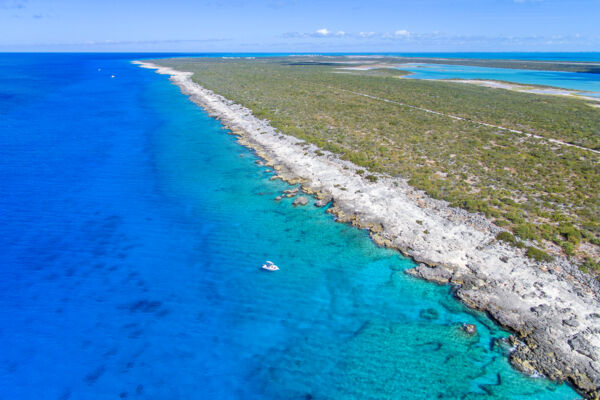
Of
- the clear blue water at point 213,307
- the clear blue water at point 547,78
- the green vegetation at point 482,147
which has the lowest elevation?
the clear blue water at point 213,307

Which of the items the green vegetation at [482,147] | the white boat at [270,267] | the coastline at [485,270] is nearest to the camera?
the coastline at [485,270]

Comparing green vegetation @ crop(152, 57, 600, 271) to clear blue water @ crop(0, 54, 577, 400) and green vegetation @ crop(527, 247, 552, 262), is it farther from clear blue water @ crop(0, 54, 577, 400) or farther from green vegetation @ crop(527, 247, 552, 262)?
clear blue water @ crop(0, 54, 577, 400)

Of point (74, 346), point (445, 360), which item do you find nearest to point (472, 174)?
point (445, 360)

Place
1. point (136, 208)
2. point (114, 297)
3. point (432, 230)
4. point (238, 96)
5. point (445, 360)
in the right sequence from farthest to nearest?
point (238, 96) < point (136, 208) < point (432, 230) < point (114, 297) < point (445, 360)

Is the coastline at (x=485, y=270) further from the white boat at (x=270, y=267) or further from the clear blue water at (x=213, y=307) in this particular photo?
the white boat at (x=270, y=267)

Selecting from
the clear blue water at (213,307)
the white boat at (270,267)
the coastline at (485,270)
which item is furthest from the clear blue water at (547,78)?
the white boat at (270,267)

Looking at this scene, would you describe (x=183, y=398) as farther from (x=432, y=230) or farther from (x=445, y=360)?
(x=432, y=230)
